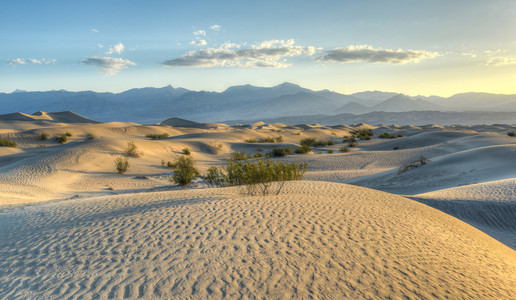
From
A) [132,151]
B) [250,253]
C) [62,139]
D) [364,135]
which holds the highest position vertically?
[250,253]

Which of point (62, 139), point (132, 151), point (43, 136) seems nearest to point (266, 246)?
point (132, 151)

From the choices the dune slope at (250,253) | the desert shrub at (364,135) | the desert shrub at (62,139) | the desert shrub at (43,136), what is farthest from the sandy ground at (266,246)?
the desert shrub at (364,135)

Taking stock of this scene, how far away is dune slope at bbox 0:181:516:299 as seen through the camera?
3695 millimetres

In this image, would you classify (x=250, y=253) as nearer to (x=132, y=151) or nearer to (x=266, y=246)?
(x=266, y=246)

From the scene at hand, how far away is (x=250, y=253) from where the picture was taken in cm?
441

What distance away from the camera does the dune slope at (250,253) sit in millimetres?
3695

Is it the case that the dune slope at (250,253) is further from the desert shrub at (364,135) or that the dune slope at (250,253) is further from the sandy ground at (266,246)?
the desert shrub at (364,135)

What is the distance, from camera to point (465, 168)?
14.2 m

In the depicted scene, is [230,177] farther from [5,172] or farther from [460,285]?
[5,172]

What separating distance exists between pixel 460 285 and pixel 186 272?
11.7 feet

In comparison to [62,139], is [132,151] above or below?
below

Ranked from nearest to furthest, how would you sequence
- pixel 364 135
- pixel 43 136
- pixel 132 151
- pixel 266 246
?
pixel 266 246, pixel 132 151, pixel 43 136, pixel 364 135

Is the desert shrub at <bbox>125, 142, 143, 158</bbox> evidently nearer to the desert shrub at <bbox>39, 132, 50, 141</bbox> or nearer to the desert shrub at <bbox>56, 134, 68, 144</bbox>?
the desert shrub at <bbox>56, 134, 68, 144</bbox>

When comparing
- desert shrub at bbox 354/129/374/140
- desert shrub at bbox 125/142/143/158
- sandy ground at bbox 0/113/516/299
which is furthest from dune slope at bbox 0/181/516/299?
desert shrub at bbox 354/129/374/140
